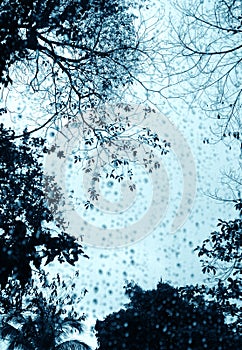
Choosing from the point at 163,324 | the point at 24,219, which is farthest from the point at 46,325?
the point at 24,219

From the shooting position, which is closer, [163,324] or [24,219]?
[24,219]

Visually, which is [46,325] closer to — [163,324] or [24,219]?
[163,324]

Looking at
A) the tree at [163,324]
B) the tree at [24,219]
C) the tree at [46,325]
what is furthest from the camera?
the tree at [46,325]

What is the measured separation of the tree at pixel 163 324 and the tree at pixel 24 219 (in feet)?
7.78

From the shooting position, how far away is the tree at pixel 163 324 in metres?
5.67

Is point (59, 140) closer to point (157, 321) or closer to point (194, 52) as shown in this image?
point (194, 52)

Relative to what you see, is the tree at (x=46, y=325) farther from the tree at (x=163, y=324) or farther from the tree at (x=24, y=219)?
the tree at (x=24, y=219)

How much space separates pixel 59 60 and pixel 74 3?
30.3 inches

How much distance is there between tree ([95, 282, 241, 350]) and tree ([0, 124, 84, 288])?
2.37m

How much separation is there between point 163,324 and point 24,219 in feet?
13.9

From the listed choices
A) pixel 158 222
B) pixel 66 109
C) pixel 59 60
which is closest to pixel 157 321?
pixel 158 222

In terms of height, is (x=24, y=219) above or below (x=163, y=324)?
below

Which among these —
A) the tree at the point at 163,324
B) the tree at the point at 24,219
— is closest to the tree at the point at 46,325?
the tree at the point at 163,324

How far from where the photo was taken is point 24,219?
4234 mm
